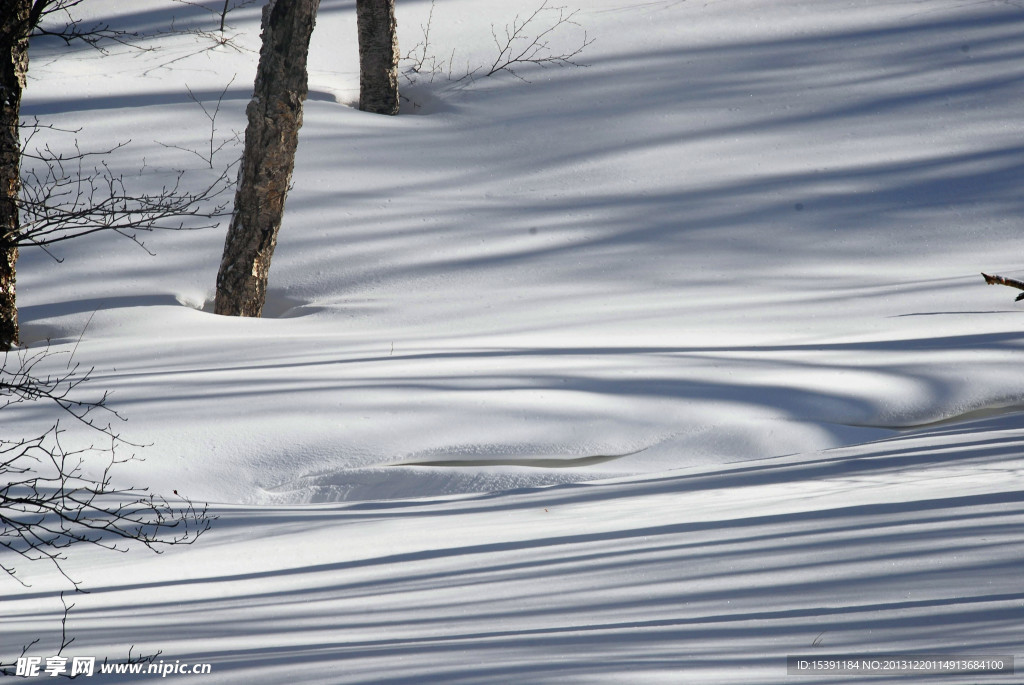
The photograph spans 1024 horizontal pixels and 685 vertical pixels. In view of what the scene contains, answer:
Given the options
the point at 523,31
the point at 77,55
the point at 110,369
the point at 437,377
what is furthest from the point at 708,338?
the point at 77,55

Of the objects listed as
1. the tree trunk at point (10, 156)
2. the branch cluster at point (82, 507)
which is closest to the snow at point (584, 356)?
the branch cluster at point (82, 507)

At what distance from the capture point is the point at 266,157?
302 inches

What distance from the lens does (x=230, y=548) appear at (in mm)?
3713

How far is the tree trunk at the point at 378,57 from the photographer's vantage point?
1131 cm

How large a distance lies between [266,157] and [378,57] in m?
4.04

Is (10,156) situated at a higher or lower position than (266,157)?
higher

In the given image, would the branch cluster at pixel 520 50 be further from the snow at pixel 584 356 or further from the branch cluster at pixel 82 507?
the branch cluster at pixel 82 507

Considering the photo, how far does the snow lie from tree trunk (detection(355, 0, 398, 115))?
401 mm

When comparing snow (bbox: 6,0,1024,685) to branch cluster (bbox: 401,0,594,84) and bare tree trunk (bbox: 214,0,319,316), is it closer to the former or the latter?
branch cluster (bbox: 401,0,594,84)

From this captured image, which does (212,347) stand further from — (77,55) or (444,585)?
(77,55)

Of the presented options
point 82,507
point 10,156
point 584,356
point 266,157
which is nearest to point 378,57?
point 266,157

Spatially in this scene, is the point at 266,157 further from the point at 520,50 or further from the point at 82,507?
the point at 520,50

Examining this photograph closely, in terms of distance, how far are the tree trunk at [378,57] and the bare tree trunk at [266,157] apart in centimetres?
371

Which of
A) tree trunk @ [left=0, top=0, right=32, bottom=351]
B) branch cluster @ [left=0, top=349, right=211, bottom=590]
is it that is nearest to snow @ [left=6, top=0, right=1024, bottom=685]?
branch cluster @ [left=0, top=349, right=211, bottom=590]
